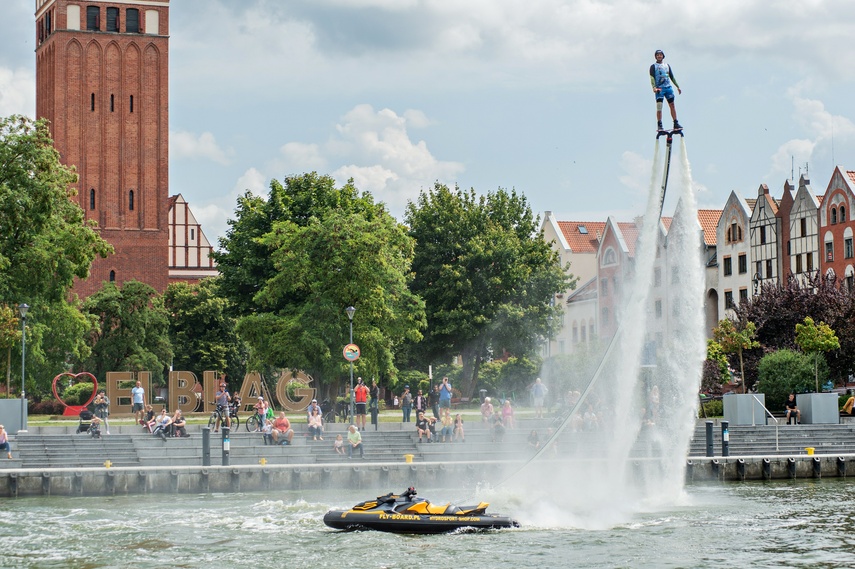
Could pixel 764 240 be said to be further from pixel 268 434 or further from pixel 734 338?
pixel 268 434

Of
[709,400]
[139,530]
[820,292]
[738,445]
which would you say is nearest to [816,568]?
[139,530]

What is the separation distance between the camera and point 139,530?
Result: 33719 millimetres

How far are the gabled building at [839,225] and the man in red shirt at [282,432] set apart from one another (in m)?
45.8

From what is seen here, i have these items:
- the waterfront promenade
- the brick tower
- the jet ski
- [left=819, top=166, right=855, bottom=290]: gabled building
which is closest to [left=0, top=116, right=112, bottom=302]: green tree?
the waterfront promenade

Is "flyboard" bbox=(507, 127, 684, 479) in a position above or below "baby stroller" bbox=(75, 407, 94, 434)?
above

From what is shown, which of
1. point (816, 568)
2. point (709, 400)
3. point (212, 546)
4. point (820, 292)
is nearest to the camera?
point (816, 568)

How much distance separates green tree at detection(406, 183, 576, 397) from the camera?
84000 mm

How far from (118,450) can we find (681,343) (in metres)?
21.6

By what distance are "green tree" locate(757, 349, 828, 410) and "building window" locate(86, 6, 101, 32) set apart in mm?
65558

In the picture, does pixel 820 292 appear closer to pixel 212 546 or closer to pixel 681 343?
pixel 681 343

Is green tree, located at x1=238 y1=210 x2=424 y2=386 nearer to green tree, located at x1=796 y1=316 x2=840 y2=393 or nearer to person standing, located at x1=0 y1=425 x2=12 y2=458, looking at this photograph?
person standing, located at x1=0 y1=425 x2=12 y2=458

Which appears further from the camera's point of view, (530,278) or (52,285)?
(530,278)

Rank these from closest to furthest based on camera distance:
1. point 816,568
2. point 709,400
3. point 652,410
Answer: point 816,568 < point 652,410 < point 709,400

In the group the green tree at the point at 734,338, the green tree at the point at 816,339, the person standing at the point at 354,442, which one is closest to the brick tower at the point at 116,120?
the green tree at the point at 734,338
